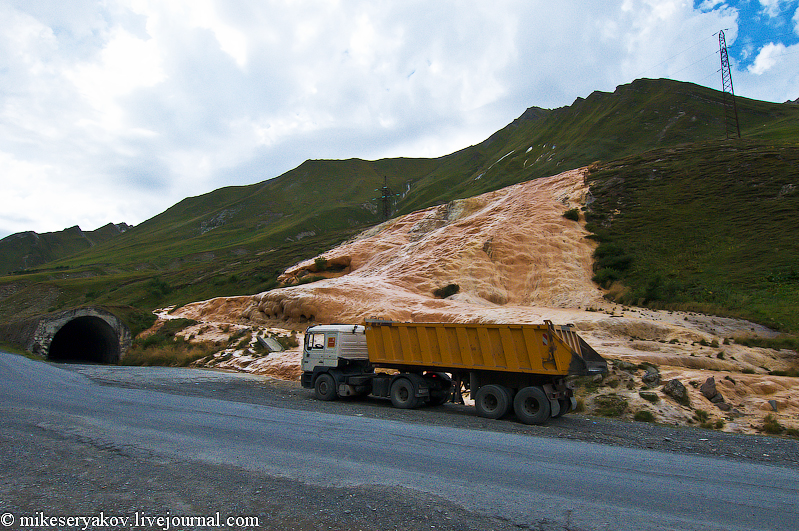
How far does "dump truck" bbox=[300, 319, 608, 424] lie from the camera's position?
1323 cm

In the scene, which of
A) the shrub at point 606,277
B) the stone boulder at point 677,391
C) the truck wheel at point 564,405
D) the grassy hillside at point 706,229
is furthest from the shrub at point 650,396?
the shrub at point 606,277

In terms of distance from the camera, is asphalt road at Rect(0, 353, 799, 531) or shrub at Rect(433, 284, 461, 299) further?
shrub at Rect(433, 284, 461, 299)

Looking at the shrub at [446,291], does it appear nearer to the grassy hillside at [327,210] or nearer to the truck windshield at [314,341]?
the grassy hillside at [327,210]

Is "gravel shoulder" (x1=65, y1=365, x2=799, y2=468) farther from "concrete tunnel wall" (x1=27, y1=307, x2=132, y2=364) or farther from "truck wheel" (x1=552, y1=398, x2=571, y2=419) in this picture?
"concrete tunnel wall" (x1=27, y1=307, x2=132, y2=364)

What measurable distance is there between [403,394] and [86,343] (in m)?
43.7

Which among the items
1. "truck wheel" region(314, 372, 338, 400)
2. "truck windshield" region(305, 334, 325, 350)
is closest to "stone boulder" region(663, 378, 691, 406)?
"truck wheel" region(314, 372, 338, 400)

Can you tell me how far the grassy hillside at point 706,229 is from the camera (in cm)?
2905

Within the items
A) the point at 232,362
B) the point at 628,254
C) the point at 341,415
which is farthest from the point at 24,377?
the point at 628,254

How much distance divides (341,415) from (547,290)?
27.0 m

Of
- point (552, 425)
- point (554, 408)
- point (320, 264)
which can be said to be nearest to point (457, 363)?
point (554, 408)

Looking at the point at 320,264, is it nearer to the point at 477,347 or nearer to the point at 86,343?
the point at 86,343

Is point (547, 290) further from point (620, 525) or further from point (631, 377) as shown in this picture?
point (620, 525)

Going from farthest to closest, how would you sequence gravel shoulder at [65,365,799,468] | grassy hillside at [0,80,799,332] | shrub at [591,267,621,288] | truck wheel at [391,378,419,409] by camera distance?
grassy hillside at [0,80,799,332]
shrub at [591,267,621,288]
truck wheel at [391,378,419,409]
gravel shoulder at [65,365,799,468]

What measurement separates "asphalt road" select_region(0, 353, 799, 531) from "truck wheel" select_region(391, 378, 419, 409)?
2.39 m
